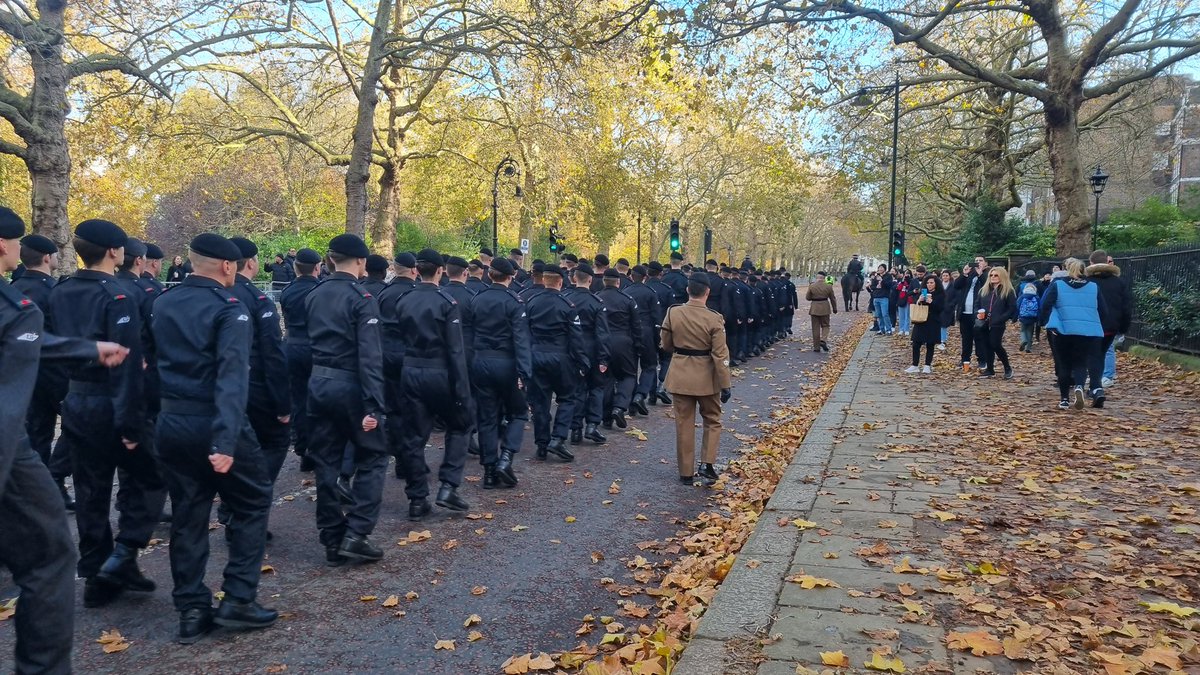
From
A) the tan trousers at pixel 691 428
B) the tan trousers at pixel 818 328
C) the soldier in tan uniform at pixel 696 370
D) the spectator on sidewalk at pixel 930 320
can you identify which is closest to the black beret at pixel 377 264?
the soldier in tan uniform at pixel 696 370

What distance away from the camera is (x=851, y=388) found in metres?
13.0

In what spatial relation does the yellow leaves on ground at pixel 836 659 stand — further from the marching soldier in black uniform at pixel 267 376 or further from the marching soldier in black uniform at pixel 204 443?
the marching soldier in black uniform at pixel 267 376

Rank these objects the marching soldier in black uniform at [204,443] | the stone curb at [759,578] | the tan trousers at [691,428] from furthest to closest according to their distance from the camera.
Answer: the tan trousers at [691,428]
the marching soldier in black uniform at [204,443]
the stone curb at [759,578]

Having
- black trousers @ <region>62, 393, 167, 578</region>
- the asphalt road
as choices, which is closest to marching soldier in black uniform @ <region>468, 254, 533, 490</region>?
the asphalt road

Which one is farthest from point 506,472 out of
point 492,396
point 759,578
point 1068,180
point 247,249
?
point 1068,180

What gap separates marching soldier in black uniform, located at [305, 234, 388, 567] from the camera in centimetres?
536

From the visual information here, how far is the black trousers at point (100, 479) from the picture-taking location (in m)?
4.86

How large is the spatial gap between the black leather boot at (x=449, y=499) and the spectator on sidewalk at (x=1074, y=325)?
25.7 feet

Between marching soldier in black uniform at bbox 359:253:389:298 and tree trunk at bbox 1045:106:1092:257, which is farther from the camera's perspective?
tree trunk at bbox 1045:106:1092:257

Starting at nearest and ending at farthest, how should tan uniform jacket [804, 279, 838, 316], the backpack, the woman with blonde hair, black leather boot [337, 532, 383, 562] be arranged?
black leather boot [337, 532, 383, 562] → the woman with blonde hair → the backpack → tan uniform jacket [804, 279, 838, 316]

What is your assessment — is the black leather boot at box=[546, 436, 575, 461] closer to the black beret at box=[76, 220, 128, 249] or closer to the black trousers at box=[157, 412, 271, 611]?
the black trousers at box=[157, 412, 271, 611]

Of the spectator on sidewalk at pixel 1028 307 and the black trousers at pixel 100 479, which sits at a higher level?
the spectator on sidewalk at pixel 1028 307

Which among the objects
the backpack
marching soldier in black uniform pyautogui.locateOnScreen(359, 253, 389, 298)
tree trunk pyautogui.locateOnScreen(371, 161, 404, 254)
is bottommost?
the backpack

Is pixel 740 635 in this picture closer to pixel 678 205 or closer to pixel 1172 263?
pixel 1172 263
